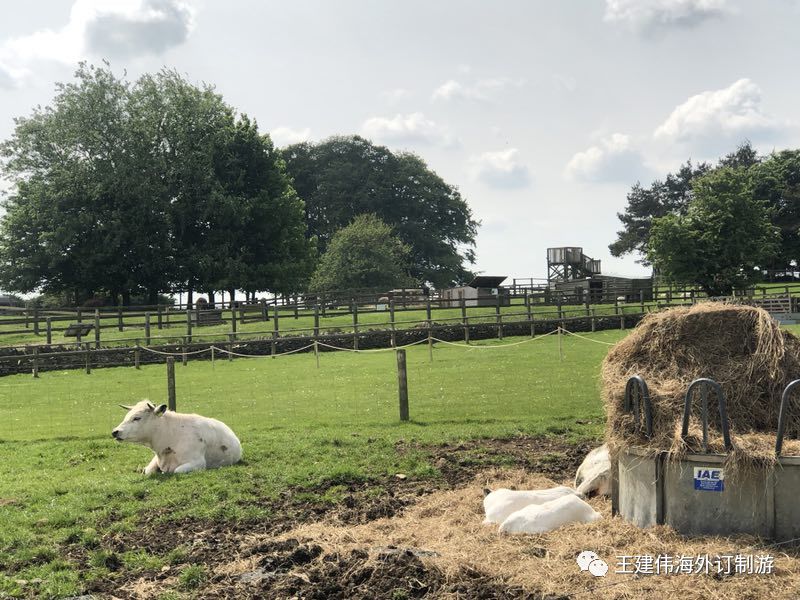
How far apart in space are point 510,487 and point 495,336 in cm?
2410

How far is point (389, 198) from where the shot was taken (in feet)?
259

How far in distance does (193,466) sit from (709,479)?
642 cm

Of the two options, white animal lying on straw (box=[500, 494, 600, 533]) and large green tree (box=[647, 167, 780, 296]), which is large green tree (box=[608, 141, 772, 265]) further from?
white animal lying on straw (box=[500, 494, 600, 533])

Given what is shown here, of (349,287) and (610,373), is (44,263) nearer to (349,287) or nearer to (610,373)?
(349,287)

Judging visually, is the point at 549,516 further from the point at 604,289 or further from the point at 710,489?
the point at 604,289

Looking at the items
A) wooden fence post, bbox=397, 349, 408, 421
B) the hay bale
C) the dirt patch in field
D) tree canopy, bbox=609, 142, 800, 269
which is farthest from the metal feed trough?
tree canopy, bbox=609, 142, 800, 269

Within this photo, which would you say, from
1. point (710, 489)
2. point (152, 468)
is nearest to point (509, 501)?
point (710, 489)

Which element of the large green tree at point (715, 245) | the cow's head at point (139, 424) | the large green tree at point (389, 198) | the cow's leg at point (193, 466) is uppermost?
the large green tree at point (389, 198)

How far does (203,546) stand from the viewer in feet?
22.4

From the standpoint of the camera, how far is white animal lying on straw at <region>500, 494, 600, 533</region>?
659cm

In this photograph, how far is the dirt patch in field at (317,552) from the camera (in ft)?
18.2

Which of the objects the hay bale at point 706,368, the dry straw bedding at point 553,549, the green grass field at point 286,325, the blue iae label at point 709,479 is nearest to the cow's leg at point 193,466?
the dry straw bedding at point 553,549

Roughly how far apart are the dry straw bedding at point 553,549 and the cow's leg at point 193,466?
324cm

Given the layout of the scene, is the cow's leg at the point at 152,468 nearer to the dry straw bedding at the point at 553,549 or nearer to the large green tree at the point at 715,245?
the dry straw bedding at the point at 553,549
